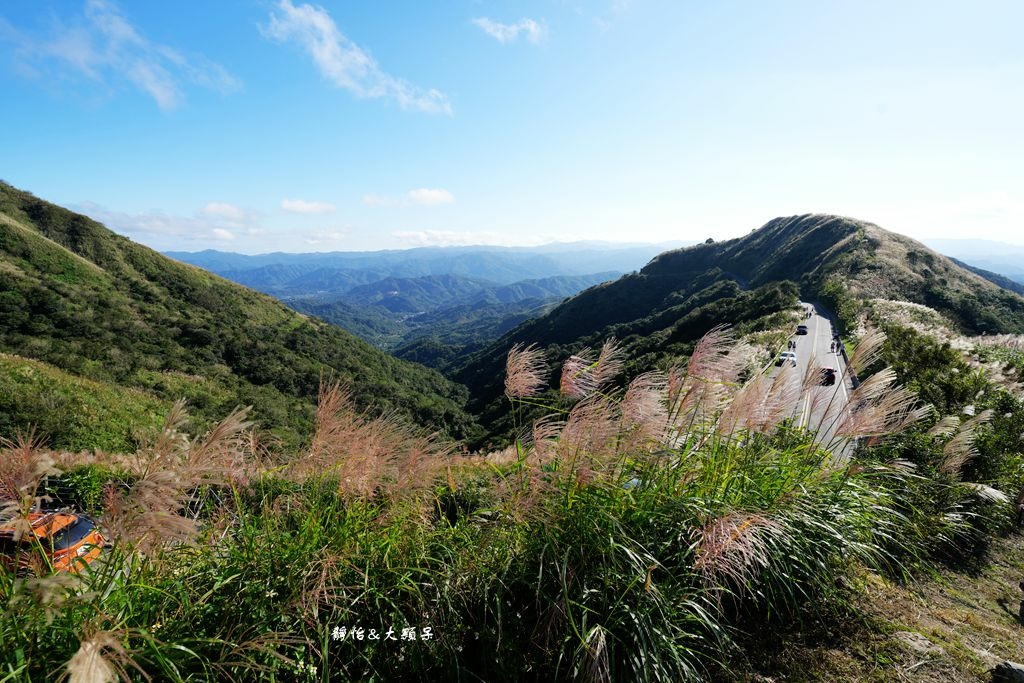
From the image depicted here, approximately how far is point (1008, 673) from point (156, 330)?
60888 millimetres

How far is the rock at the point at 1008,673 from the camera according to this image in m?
2.42

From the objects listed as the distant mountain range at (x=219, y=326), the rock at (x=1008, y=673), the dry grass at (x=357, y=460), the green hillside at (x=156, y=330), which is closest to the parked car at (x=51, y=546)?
the dry grass at (x=357, y=460)

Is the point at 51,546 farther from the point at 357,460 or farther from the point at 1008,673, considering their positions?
the point at 1008,673

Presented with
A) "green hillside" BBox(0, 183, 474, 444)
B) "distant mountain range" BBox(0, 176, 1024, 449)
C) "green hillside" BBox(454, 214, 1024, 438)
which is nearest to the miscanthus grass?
"green hillside" BBox(454, 214, 1024, 438)

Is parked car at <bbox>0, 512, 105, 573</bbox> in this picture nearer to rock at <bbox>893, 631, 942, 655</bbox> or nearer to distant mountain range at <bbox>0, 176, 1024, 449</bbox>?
rock at <bbox>893, 631, 942, 655</bbox>

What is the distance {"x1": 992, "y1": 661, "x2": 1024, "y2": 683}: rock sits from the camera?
2424mm

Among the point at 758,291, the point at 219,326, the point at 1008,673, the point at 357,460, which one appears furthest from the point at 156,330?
the point at 758,291

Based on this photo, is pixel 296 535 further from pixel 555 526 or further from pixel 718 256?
pixel 718 256

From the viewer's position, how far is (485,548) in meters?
2.85

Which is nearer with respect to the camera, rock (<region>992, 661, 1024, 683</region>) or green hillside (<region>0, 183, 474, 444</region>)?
rock (<region>992, 661, 1024, 683</region>)

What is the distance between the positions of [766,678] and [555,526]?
1.47 m

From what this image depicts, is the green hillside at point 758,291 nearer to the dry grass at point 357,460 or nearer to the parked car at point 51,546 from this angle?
the dry grass at point 357,460

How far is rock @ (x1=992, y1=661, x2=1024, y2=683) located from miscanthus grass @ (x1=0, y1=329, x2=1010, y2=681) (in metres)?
0.75

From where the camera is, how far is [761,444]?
12.2 feet
